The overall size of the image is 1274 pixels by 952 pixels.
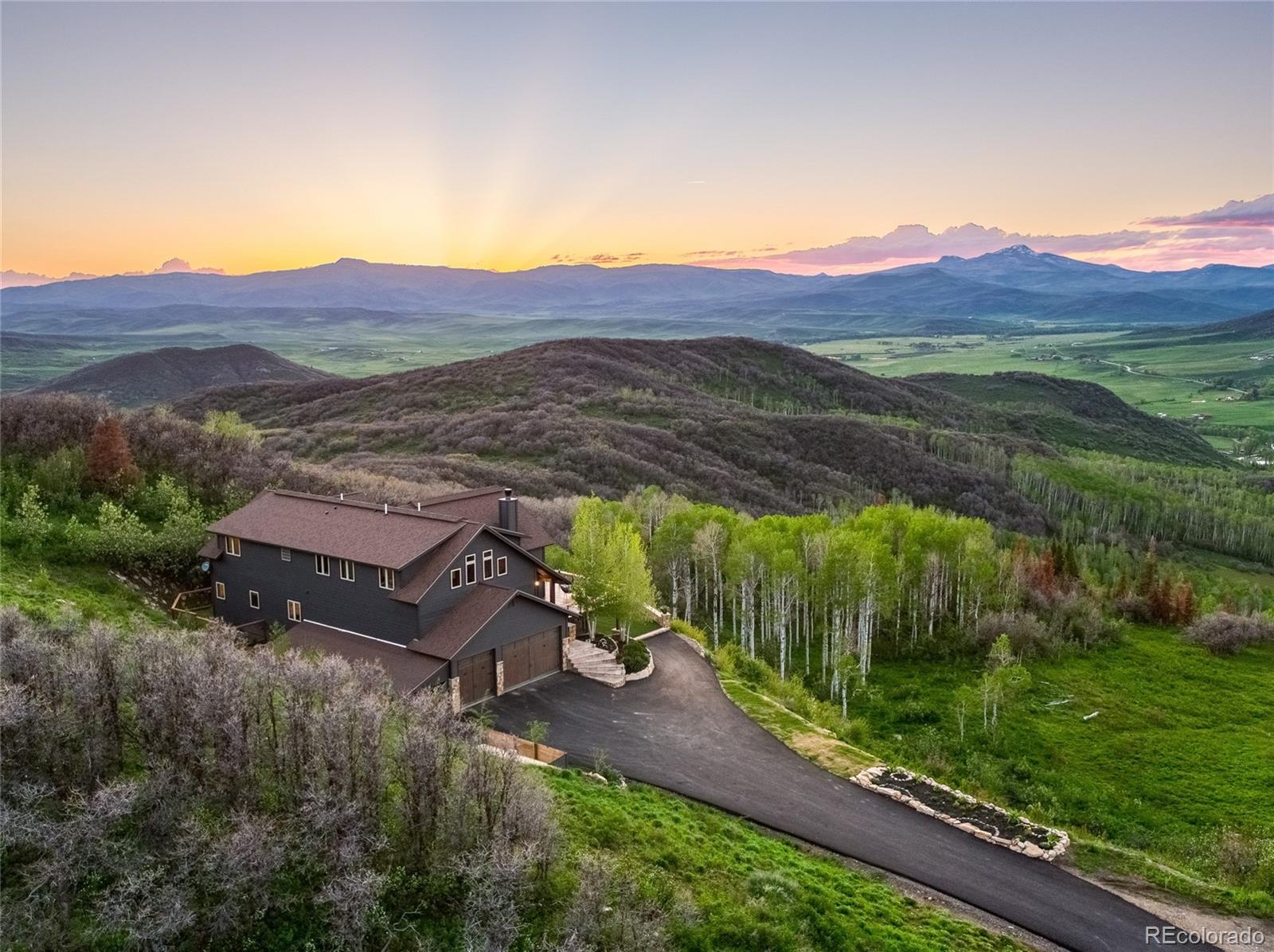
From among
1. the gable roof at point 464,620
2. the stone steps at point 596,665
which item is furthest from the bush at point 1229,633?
the gable roof at point 464,620

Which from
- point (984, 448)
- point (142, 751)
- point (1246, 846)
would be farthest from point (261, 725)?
point (984, 448)

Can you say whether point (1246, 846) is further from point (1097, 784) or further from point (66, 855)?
point (66, 855)

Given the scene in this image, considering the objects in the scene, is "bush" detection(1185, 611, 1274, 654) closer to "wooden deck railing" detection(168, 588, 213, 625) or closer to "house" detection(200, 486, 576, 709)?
"house" detection(200, 486, 576, 709)

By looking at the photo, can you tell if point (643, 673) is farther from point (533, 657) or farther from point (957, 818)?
point (957, 818)

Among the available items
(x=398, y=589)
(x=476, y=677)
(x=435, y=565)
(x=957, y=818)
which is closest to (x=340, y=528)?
(x=398, y=589)

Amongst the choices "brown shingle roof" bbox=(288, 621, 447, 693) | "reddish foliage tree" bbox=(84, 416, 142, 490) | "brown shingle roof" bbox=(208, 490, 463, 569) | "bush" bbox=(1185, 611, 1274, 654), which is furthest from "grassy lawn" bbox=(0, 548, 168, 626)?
"bush" bbox=(1185, 611, 1274, 654)

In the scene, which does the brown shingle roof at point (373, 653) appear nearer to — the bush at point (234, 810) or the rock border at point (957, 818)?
the bush at point (234, 810)
